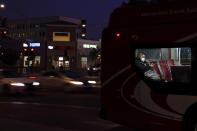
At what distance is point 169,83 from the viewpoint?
6660 millimetres

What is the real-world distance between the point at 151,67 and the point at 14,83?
1115cm

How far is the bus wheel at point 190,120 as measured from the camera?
20.6ft

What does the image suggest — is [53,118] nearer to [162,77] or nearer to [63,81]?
[162,77]

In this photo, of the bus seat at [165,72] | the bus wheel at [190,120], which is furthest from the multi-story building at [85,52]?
the bus wheel at [190,120]

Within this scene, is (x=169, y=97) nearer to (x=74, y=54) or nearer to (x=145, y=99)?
(x=145, y=99)

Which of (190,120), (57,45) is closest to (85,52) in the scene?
(57,45)

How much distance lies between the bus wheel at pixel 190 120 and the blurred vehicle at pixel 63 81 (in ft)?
38.3

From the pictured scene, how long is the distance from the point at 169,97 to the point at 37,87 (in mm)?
12954

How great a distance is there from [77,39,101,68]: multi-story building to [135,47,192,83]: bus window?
62192mm

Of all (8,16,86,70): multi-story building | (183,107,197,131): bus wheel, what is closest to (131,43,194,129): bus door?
(183,107,197,131): bus wheel

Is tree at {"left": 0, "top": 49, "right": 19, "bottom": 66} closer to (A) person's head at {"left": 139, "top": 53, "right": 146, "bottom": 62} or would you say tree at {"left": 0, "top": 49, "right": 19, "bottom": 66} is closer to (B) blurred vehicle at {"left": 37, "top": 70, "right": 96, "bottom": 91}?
(B) blurred vehicle at {"left": 37, "top": 70, "right": 96, "bottom": 91}

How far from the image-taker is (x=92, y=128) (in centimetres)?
841

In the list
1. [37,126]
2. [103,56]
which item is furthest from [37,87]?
[103,56]

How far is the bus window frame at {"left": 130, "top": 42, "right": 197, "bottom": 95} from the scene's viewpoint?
6375 mm
